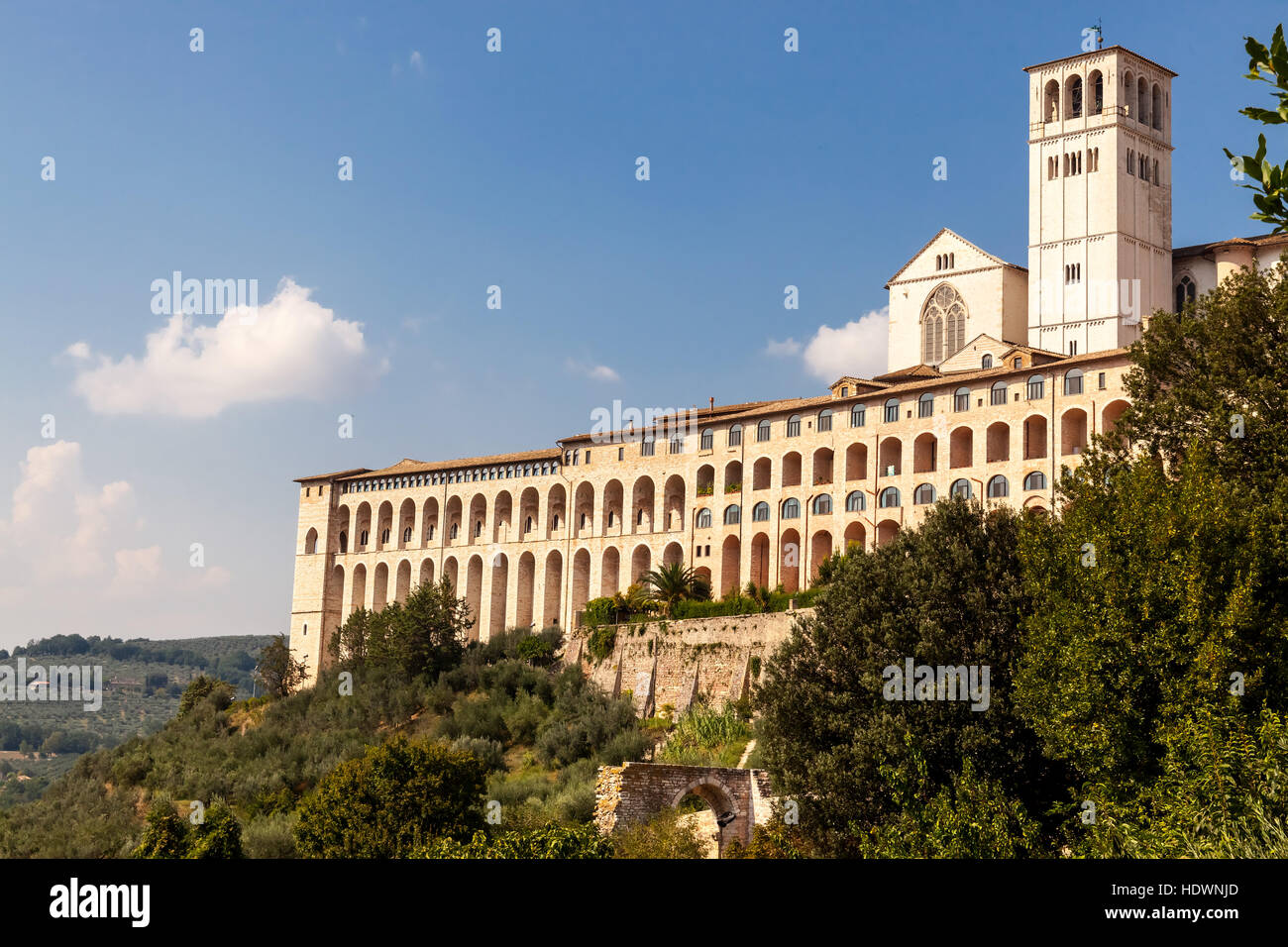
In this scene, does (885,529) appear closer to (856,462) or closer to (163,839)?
(856,462)

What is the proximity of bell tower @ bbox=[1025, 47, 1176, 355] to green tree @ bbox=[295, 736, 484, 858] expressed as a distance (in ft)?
152

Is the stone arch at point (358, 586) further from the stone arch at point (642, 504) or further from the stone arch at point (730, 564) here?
the stone arch at point (730, 564)

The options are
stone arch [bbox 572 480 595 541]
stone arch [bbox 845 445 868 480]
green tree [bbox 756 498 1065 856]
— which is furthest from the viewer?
stone arch [bbox 572 480 595 541]

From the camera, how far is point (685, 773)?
3875cm

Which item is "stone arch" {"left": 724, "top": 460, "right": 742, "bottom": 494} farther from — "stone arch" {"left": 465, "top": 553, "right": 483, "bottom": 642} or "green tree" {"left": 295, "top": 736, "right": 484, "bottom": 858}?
"green tree" {"left": 295, "top": 736, "right": 484, "bottom": 858}

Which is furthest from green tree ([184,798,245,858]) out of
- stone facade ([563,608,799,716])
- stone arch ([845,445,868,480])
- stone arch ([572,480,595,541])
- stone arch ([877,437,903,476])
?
stone arch ([572,480,595,541])

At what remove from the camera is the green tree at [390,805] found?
38.2 meters

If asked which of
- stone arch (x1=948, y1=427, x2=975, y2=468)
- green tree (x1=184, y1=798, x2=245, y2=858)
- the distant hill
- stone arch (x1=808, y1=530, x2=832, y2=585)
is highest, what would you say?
stone arch (x1=948, y1=427, x2=975, y2=468)

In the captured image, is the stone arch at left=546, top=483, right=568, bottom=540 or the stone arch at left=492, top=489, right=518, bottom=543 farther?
the stone arch at left=492, top=489, right=518, bottom=543

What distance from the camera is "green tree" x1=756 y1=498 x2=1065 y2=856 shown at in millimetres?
33375

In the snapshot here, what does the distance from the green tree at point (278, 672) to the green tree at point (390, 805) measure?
41381 mm

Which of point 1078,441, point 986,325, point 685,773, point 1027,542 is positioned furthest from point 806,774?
point 986,325

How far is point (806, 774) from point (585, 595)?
1702 inches

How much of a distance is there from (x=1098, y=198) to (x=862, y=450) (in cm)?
2053
